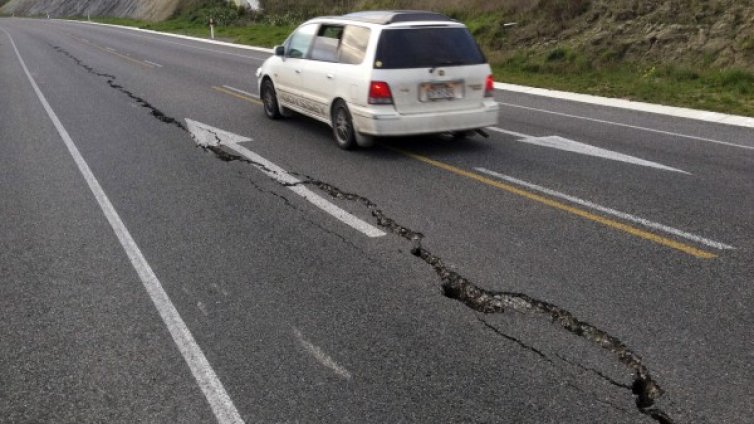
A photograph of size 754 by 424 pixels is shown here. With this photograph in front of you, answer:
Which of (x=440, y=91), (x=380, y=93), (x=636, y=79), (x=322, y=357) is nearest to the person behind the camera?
(x=322, y=357)

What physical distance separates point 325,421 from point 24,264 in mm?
3464

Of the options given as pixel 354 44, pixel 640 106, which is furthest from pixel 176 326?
pixel 640 106

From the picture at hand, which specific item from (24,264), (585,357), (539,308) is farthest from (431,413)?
(24,264)

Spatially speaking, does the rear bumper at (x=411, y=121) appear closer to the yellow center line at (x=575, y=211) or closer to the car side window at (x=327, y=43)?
the yellow center line at (x=575, y=211)

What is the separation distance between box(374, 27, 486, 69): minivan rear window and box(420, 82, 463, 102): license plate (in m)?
0.26

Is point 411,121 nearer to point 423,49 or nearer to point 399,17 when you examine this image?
point 423,49

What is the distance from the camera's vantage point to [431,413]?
11.1 ft

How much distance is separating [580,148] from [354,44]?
347cm

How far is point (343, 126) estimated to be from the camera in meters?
9.08

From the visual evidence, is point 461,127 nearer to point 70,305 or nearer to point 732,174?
point 732,174

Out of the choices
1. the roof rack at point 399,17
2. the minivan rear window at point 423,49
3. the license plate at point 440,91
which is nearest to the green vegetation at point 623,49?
the minivan rear window at point 423,49

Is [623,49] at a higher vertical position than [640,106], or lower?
higher

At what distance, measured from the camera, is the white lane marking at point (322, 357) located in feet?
12.3

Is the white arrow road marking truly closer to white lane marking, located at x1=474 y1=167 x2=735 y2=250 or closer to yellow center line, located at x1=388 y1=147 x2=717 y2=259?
yellow center line, located at x1=388 y1=147 x2=717 y2=259
